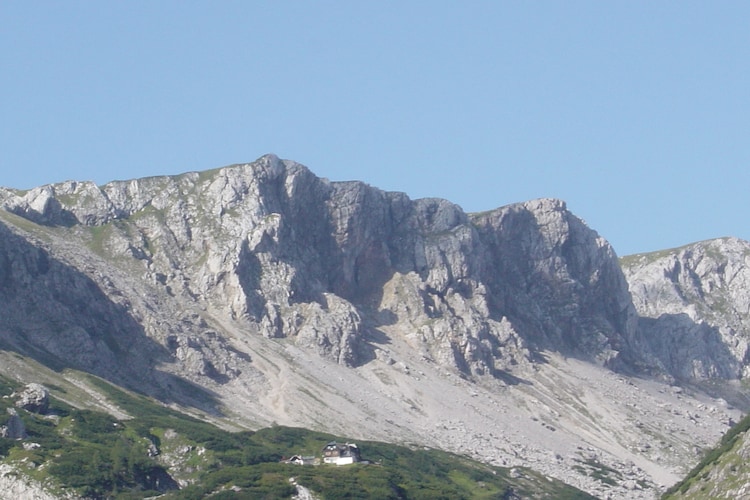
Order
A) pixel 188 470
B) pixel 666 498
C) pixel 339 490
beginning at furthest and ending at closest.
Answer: pixel 188 470 < pixel 339 490 < pixel 666 498

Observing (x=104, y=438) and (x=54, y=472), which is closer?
(x=54, y=472)

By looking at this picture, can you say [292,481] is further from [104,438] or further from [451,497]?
[104,438]

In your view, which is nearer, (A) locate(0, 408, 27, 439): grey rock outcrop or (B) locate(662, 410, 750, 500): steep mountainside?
(B) locate(662, 410, 750, 500): steep mountainside

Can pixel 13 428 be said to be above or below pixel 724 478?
below

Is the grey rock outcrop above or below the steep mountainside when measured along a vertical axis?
below

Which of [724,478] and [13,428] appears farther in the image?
[13,428]

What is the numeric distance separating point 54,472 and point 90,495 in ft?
16.3

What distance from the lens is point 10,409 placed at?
18950cm

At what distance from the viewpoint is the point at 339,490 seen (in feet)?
551

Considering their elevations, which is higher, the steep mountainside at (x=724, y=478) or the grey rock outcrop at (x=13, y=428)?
the steep mountainside at (x=724, y=478)

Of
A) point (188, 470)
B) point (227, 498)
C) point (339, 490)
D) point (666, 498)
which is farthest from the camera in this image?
point (188, 470)

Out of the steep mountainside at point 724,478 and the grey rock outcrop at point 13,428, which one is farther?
the grey rock outcrop at point 13,428

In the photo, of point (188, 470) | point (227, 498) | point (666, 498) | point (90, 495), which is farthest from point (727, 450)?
point (188, 470)

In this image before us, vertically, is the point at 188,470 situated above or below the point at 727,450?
below
